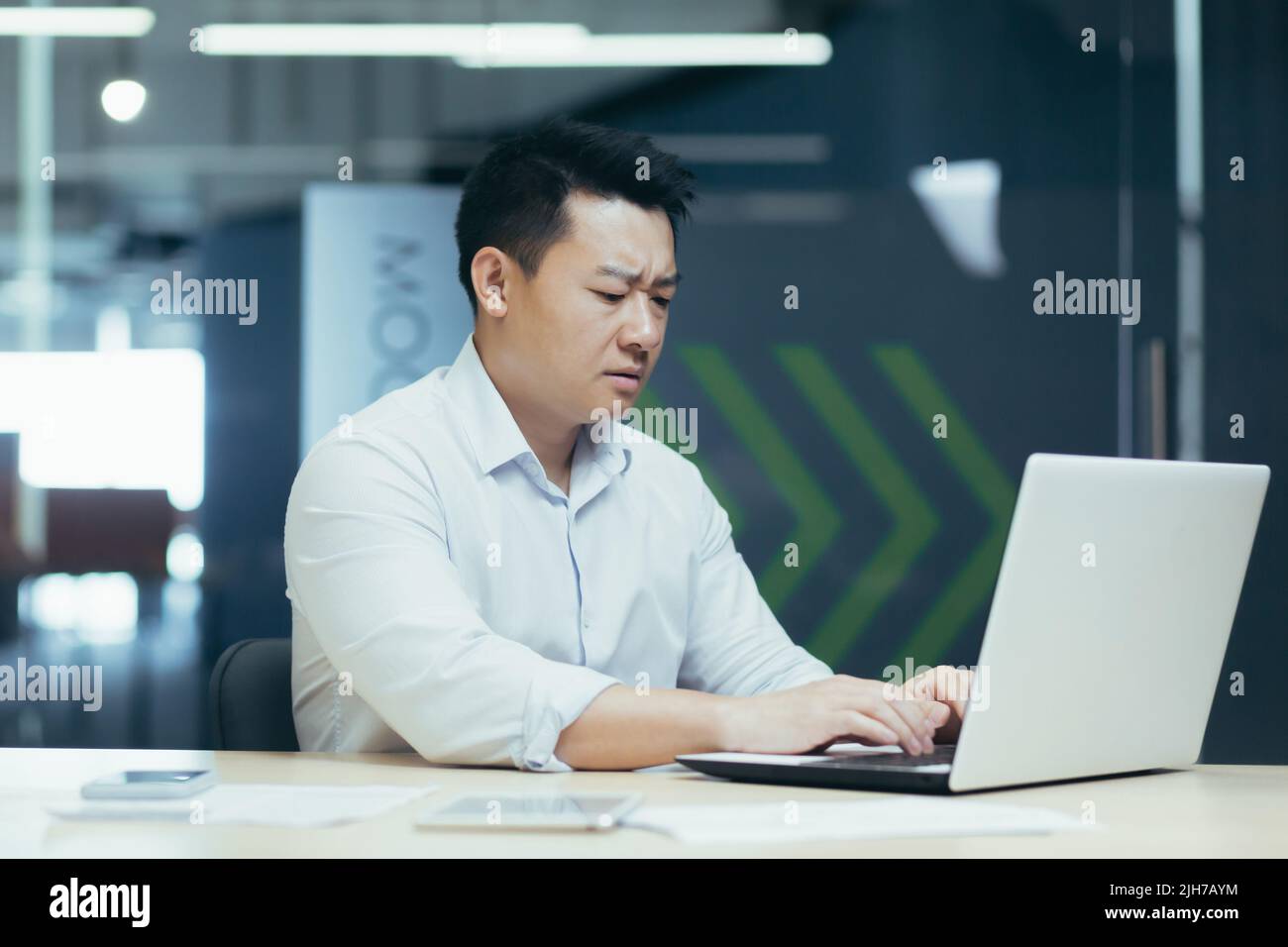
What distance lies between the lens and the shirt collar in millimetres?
1986

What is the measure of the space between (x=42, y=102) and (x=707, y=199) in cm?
179

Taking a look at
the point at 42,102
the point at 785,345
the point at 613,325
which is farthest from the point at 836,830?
the point at 42,102

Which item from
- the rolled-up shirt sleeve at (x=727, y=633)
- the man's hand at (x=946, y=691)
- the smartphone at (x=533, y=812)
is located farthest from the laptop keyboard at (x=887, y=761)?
the rolled-up shirt sleeve at (x=727, y=633)

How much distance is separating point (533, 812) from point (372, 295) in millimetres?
2748

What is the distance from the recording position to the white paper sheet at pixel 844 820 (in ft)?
3.46

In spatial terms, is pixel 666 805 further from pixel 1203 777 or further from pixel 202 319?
pixel 202 319

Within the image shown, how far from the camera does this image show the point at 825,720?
1.48m

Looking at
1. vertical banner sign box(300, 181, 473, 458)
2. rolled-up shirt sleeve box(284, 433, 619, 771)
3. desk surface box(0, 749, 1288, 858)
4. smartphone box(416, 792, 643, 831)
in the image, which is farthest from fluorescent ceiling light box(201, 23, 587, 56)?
smartphone box(416, 792, 643, 831)

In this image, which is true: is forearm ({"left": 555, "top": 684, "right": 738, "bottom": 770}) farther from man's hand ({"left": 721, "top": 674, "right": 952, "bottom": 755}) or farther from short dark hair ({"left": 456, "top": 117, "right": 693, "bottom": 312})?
short dark hair ({"left": 456, "top": 117, "right": 693, "bottom": 312})

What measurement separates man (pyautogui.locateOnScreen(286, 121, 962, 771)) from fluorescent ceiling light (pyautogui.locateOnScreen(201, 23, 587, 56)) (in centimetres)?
166

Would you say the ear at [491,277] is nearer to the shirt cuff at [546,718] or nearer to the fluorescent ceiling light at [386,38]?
the shirt cuff at [546,718]

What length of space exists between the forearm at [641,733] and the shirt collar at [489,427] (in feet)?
1.84

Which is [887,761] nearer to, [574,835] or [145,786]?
[574,835]

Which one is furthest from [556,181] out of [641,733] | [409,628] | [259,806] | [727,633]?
[259,806]
